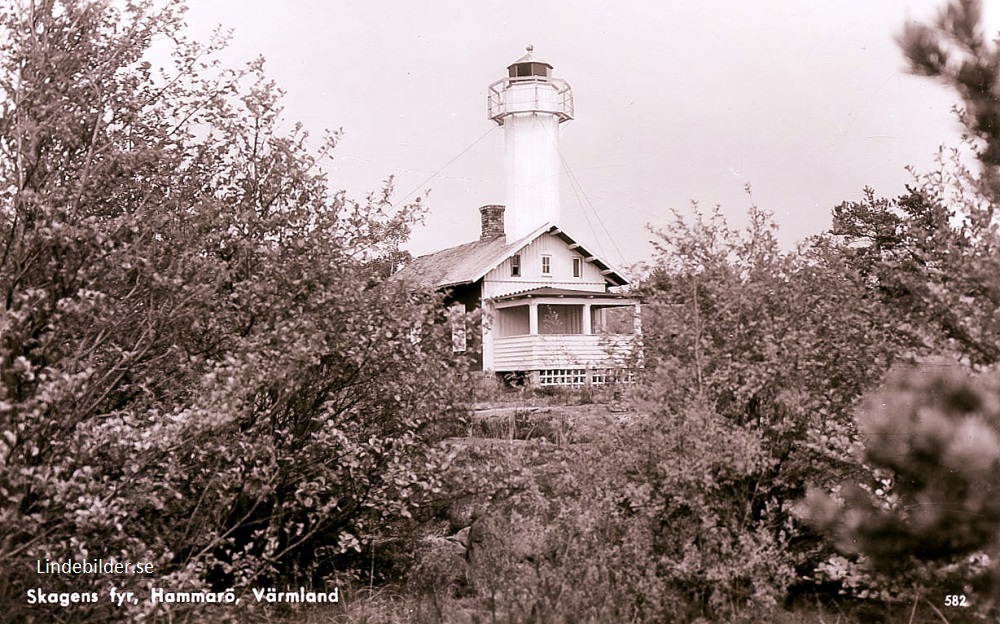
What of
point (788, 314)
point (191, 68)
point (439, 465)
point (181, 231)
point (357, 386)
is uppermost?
point (191, 68)

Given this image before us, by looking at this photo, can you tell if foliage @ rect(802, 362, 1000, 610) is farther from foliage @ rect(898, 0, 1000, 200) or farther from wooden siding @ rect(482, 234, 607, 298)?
wooden siding @ rect(482, 234, 607, 298)

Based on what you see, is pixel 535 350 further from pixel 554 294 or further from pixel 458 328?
pixel 458 328

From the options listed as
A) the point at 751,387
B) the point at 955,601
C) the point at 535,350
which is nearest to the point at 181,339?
the point at 751,387

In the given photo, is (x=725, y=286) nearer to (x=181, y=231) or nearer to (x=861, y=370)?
(x=861, y=370)

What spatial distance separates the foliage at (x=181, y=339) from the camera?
5.33 m

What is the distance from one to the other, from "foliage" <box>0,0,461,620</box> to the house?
17984mm

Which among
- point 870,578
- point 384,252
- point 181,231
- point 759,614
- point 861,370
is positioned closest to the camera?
point 870,578

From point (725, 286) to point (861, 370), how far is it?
48.1 inches

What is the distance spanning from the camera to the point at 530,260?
90.9 ft

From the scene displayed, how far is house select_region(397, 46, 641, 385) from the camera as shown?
1032 inches

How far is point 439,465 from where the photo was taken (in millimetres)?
6953

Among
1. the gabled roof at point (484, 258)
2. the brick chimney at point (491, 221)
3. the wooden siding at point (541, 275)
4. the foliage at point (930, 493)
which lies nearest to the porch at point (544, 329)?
the wooden siding at point (541, 275)

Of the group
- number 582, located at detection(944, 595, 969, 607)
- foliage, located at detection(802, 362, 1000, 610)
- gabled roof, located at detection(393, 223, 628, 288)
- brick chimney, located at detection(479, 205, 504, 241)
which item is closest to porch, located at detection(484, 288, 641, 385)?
gabled roof, located at detection(393, 223, 628, 288)

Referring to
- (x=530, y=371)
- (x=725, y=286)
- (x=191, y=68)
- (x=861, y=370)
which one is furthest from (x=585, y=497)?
(x=530, y=371)
